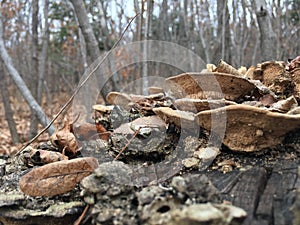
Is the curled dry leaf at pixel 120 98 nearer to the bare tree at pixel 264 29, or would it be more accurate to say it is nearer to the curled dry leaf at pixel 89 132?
the curled dry leaf at pixel 89 132

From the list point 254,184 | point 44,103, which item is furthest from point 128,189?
point 44,103

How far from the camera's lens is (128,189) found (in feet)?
2.99

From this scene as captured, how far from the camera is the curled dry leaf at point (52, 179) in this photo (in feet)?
3.40

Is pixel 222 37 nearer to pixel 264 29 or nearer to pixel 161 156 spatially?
pixel 264 29

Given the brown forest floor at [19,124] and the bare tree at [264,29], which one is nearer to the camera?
the bare tree at [264,29]

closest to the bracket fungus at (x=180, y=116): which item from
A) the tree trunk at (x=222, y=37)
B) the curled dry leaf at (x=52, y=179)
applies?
the curled dry leaf at (x=52, y=179)

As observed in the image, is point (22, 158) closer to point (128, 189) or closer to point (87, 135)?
point (87, 135)

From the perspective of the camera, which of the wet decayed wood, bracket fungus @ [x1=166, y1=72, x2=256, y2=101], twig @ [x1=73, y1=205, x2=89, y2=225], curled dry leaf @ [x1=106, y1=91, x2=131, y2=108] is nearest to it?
the wet decayed wood

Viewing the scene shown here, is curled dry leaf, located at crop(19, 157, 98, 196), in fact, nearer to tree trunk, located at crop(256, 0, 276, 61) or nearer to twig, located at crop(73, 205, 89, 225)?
twig, located at crop(73, 205, 89, 225)

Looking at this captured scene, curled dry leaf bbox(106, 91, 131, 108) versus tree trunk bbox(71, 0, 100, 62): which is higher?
tree trunk bbox(71, 0, 100, 62)

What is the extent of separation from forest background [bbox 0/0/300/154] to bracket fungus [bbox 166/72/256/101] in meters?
1.05

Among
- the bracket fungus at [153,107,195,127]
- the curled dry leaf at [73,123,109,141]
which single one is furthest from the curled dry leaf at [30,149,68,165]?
the bracket fungus at [153,107,195,127]

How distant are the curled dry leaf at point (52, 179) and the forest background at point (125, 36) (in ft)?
4.73

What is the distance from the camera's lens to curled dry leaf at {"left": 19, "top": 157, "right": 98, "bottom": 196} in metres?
1.04
